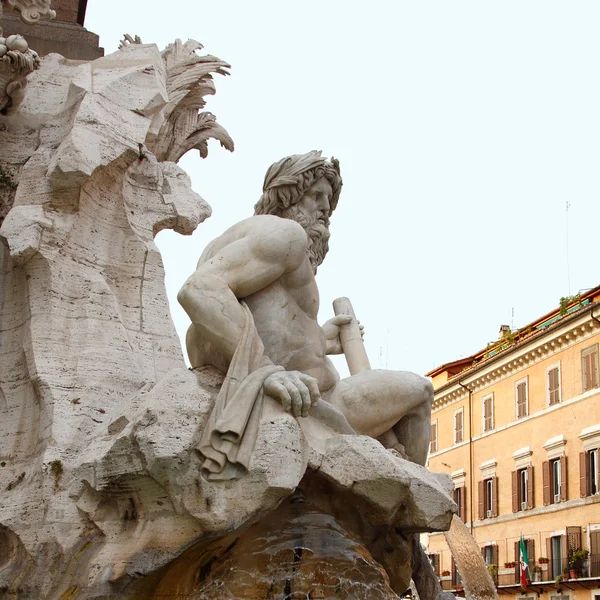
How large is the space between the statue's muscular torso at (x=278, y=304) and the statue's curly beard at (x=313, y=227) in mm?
335

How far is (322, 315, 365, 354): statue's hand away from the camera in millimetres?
5676

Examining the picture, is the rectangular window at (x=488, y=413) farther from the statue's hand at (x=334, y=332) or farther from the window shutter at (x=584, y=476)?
the statue's hand at (x=334, y=332)

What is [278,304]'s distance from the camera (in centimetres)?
480

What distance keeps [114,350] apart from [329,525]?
1.67m

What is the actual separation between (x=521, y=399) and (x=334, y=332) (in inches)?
1132

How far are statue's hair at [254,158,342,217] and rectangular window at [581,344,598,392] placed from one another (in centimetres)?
2547

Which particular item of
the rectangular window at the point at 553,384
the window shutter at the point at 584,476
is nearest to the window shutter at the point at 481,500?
the rectangular window at the point at 553,384

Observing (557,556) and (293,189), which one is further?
(557,556)

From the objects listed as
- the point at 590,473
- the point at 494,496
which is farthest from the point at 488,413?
the point at 590,473

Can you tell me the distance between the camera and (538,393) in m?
32.4

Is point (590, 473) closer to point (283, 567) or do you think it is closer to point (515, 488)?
point (515, 488)

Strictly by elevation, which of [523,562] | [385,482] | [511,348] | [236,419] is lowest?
[385,482]

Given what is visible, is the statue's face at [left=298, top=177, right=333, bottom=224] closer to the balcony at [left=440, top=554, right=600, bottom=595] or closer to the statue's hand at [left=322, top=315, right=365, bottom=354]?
the statue's hand at [left=322, top=315, right=365, bottom=354]

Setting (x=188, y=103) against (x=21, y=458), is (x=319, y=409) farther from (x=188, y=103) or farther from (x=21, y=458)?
(x=188, y=103)
